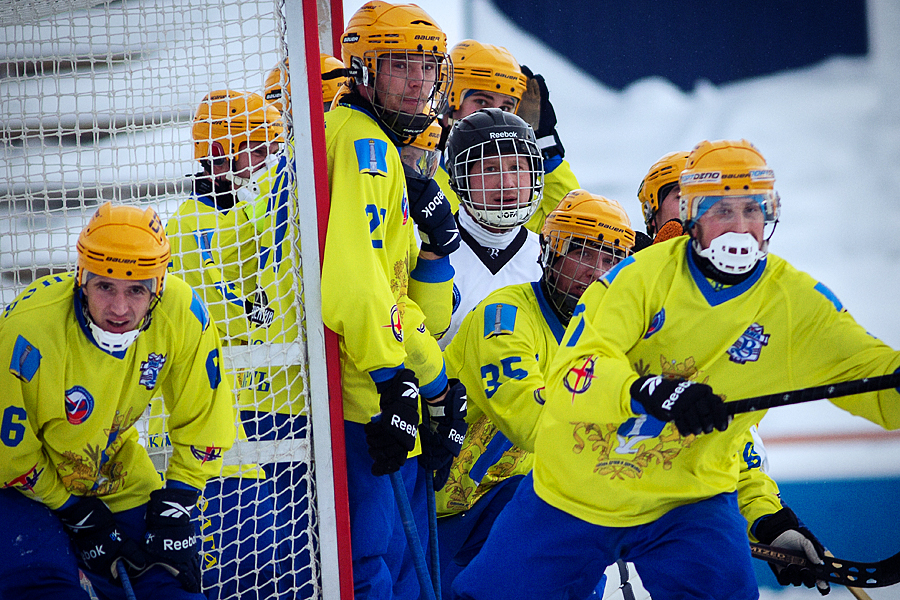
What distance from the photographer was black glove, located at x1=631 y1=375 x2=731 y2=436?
1.45 meters

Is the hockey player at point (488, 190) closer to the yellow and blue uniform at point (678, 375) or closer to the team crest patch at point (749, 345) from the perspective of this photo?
the yellow and blue uniform at point (678, 375)

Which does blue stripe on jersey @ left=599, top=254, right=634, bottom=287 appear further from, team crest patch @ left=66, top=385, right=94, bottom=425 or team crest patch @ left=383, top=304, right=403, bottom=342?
team crest patch @ left=66, top=385, right=94, bottom=425

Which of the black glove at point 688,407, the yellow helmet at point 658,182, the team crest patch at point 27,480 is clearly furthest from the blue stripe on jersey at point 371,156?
the yellow helmet at point 658,182

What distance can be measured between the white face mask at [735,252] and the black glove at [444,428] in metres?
0.75

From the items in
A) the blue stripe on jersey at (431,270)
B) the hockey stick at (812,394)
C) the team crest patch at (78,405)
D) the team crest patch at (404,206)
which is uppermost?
the team crest patch at (404,206)

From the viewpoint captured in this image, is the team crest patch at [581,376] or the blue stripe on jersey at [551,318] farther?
the blue stripe on jersey at [551,318]

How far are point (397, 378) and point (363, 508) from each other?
0.35 metres

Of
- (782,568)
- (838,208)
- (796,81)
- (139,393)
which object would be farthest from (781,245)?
(139,393)

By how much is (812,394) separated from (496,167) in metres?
1.11

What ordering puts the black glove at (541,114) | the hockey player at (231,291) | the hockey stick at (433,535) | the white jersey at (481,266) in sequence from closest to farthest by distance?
the hockey player at (231,291)
the hockey stick at (433,535)
the white jersey at (481,266)
the black glove at (541,114)

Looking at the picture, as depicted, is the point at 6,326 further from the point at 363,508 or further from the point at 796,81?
the point at 796,81

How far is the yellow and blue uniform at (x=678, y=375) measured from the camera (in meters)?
1.69

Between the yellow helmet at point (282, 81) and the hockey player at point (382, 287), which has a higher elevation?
the yellow helmet at point (282, 81)

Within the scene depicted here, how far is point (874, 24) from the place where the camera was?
18.2ft
